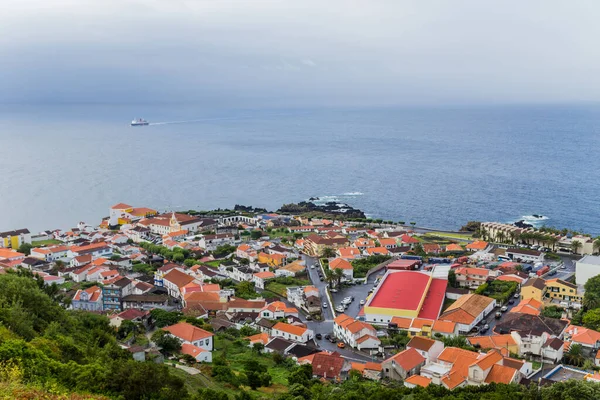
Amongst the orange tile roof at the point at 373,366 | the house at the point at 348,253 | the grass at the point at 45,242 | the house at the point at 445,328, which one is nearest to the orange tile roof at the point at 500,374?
the orange tile roof at the point at 373,366

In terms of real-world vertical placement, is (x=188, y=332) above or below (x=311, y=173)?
below

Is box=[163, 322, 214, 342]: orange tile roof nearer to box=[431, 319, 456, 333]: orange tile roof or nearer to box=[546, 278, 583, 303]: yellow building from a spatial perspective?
box=[431, 319, 456, 333]: orange tile roof

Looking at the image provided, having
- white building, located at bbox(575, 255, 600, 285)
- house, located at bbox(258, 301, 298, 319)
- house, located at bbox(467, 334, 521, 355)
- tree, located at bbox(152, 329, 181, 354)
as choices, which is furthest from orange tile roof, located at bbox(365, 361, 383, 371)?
white building, located at bbox(575, 255, 600, 285)

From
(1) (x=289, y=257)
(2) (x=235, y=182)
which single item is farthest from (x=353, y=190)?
(1) (x=289, y=257)

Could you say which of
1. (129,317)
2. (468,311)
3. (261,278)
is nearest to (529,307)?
(468,311)

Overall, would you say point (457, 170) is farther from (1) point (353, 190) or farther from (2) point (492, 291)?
(2) point (492, 291)

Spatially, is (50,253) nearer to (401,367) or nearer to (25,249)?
(25,249)
